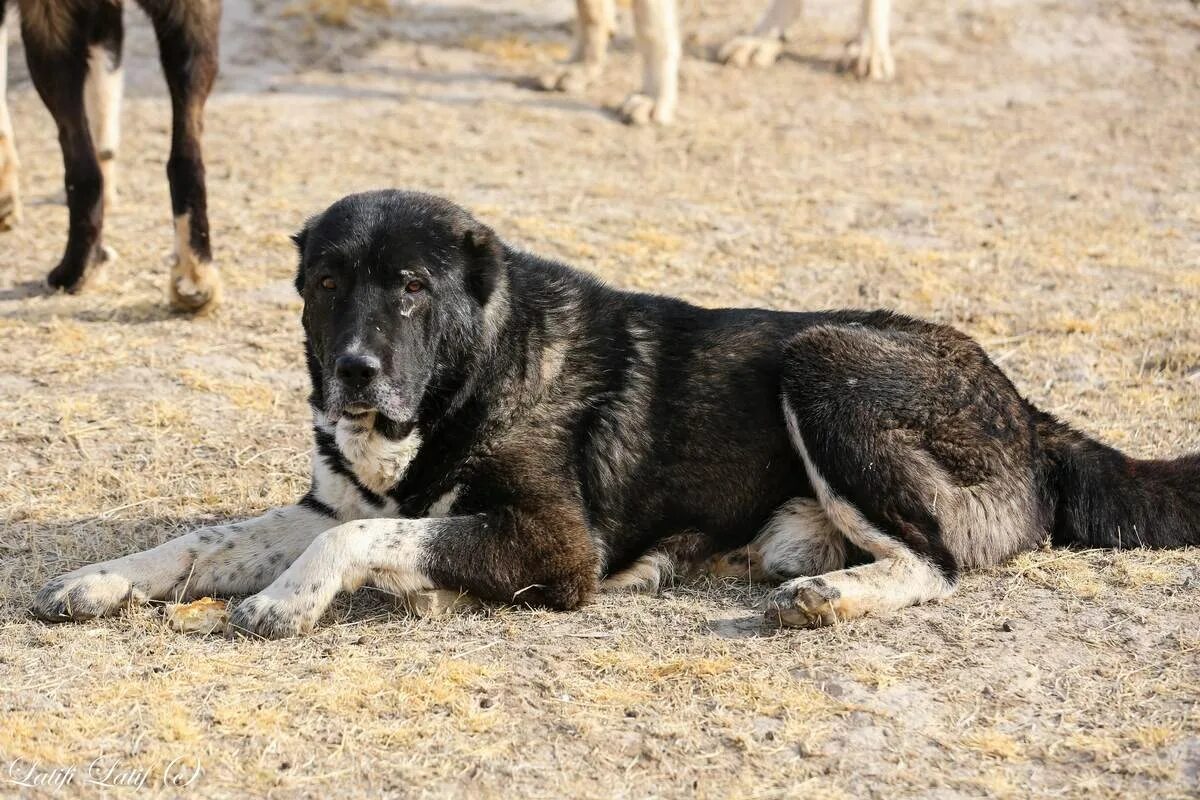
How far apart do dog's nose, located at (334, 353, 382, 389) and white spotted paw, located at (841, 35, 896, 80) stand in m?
8.69

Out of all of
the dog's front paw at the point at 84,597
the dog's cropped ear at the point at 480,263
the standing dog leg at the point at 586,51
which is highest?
the dog's cropped ear at the point at 480,263

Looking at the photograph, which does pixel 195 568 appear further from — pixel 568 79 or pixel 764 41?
pixel 764 41

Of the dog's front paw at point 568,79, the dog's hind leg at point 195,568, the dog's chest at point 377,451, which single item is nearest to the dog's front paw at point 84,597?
the dog's hind leg at point 195,568

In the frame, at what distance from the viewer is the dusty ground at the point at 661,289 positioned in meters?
3.66

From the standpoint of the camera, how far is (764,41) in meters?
12.4

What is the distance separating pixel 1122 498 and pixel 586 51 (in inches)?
307

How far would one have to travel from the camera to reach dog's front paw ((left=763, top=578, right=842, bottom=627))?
4.37 m

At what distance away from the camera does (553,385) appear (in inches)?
189

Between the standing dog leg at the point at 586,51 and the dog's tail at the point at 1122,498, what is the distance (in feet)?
24.1

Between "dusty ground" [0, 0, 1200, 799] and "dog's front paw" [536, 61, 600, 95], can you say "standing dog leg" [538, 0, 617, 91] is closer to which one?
"dog's front paw" [536, 61, 600, 95]

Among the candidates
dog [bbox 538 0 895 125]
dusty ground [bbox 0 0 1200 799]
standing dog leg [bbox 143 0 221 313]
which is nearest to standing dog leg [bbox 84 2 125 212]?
dusty ground [bbox 0 0 1200 799]

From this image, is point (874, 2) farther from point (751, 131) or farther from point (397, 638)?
point (397, 638)

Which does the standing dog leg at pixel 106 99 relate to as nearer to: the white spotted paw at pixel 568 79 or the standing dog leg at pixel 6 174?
the standing dog leg at pixel 6 174

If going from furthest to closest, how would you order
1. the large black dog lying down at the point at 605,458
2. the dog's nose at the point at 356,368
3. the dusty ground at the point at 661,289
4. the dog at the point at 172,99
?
the dog at the point at 172,99 → the large black dog lying down at the point at 605,458 → the dog's nose at the point at 356,368 → the dusty ground at the point at 661,289
